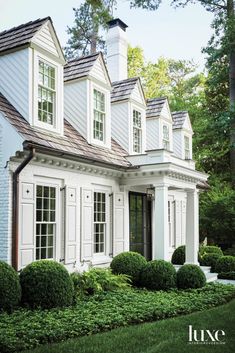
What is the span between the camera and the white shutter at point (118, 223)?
1297cm

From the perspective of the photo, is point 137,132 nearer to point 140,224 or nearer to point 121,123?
point 121,123

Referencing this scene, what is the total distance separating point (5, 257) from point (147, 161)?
570 cm

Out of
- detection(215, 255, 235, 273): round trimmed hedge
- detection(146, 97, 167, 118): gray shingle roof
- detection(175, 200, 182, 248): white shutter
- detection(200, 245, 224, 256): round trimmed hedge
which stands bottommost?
detection(215, 255, 235, 273): round trimmed hedge

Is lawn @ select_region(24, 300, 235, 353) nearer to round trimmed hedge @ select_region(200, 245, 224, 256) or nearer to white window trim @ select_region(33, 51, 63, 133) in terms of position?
white window trim @ select_region(33, 51, 63, 133)

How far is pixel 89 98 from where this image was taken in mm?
12562

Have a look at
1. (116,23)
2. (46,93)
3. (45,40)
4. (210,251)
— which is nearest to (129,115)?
(116,23)

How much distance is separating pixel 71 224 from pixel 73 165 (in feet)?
5.11

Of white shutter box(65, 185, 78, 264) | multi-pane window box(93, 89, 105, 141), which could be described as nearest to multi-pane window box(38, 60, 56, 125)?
white shutter box(65, 185, 78, 264)

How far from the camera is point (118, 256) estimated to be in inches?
469

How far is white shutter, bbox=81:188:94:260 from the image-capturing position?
11422 mm

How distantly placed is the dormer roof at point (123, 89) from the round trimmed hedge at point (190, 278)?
6436 mm

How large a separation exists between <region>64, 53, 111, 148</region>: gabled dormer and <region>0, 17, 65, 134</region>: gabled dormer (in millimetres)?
1461

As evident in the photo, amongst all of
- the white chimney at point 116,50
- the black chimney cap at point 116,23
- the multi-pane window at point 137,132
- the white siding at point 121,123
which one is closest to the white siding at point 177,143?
the white chimney at point 116,50

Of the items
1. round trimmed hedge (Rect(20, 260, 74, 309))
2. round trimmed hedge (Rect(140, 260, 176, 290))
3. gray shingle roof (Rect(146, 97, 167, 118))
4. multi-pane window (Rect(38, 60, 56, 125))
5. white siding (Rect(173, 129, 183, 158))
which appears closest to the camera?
round trimmed hedge (Rect(20, 260, 74, 309))
